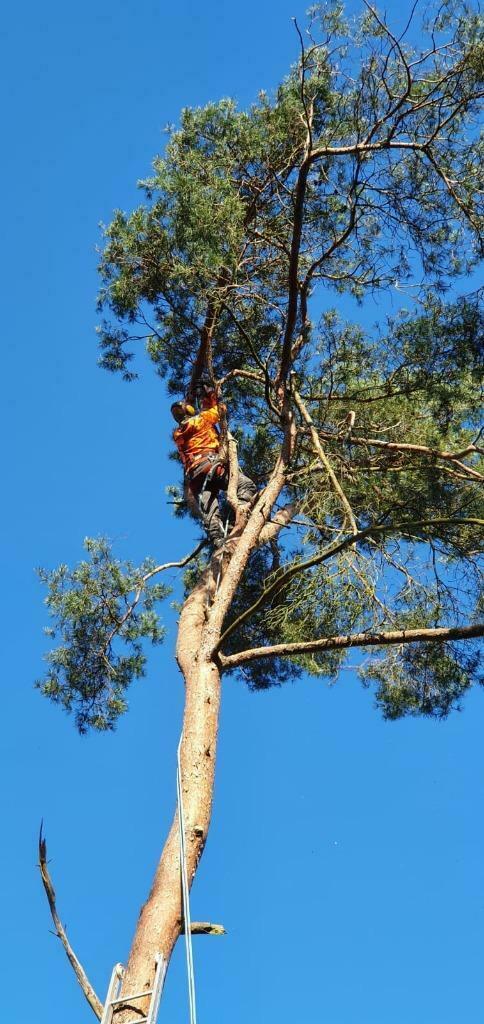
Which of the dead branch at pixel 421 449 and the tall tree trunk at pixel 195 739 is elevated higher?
the dead branch at pixel 421 449

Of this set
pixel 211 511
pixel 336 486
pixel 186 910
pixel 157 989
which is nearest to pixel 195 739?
pixel 186 910

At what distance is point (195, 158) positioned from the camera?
7543mm

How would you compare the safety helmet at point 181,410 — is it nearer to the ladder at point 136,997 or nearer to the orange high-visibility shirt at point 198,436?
the orange high-visibility shirt at point 198,436

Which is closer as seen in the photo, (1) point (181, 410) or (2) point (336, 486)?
(2) point (336, 486)

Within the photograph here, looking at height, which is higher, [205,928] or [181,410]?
[181,410]

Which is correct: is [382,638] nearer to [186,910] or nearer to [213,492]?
[186,910]

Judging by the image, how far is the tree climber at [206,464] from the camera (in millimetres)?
6816

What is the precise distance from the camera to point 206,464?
270 inches

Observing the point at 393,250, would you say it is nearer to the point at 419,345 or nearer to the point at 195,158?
the point at 419,345

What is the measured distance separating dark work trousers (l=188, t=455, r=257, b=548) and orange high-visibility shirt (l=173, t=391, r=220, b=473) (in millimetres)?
110

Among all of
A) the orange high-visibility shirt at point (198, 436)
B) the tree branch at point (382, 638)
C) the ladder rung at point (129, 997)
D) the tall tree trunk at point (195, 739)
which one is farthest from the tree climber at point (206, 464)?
the ladder rung at point (129, 997)

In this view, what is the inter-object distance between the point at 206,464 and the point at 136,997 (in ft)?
12.4

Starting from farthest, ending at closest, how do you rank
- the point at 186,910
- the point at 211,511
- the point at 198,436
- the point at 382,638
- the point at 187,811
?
the point at 198,436
the point at 211,511
the point at 382,638
the point at 187,811
the point at 186,910

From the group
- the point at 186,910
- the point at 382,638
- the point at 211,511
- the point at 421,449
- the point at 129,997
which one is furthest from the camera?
the point at 211,511
